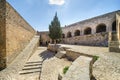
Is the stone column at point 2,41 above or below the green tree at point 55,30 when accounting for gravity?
below

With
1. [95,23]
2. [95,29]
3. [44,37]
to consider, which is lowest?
[44,37]

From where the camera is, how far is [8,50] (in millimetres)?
6676

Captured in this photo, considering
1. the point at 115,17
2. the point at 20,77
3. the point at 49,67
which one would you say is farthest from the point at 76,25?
the point at 20,77

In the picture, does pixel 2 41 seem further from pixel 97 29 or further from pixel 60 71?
pixel 97 29

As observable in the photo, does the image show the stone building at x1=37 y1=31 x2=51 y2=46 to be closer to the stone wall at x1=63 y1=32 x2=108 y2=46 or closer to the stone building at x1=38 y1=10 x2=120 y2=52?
the stone building at x1=38 y1=10 x2=120 y2=52

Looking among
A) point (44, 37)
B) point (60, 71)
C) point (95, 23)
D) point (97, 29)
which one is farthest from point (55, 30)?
point (44, 37)

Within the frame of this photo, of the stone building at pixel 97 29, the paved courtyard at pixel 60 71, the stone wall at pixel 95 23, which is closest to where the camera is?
the paved courtyard at pixel 60 71

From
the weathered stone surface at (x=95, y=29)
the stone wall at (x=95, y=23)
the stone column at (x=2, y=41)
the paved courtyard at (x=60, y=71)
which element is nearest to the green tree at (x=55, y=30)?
the weathered stone surface at (x=95, y=29)

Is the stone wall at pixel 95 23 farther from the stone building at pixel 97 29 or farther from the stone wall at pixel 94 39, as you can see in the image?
the stone wall at pixel 94 39

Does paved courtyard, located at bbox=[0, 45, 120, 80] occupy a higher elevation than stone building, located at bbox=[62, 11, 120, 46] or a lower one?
lower

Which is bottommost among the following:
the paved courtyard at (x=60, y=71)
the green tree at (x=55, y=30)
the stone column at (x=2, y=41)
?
the paved courtyard at (x=60, y=71)

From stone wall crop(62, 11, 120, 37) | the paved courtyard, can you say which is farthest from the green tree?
the paved courtyard

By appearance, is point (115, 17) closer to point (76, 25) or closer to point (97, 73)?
point (76, 25)

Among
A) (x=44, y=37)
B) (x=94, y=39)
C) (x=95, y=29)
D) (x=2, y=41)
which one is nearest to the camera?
(x=2, y=41)
